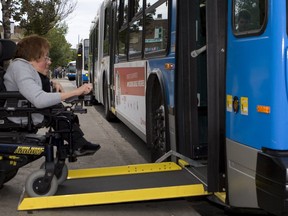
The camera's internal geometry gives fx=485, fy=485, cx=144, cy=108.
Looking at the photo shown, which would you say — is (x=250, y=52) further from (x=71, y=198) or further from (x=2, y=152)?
(x=2, y=152)

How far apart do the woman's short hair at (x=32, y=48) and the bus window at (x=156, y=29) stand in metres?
1.42

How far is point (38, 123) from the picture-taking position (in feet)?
16.3

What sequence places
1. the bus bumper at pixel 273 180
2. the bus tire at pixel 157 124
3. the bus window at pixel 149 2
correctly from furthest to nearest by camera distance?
the bus window at pixel 149 2
the bus tire at pixel 157 124
the bus bumper at pixel 273 180

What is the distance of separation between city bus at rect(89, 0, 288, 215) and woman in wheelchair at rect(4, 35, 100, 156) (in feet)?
3.36

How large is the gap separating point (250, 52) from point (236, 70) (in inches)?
9.8

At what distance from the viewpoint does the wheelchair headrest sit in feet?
17.4

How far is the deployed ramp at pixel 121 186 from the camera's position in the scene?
4.54 metres

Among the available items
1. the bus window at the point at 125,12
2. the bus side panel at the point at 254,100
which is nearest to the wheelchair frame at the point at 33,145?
the bus side panel at the point at 254,100

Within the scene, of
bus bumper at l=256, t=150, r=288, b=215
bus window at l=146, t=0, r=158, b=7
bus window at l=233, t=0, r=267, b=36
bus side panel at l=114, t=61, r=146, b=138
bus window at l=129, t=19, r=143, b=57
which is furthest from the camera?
bus window at l=129, t=19, r=143, b=57

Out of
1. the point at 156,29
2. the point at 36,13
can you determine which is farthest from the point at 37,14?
the point at 156,29

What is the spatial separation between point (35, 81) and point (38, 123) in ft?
1.42

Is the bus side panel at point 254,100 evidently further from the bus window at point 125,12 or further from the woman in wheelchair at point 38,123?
the bus window at point 125,12

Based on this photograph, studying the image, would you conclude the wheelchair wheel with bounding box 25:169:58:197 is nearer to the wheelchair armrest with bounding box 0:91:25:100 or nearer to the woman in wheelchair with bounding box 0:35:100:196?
the woman in wheelchair with bounding box 0:35:100:196

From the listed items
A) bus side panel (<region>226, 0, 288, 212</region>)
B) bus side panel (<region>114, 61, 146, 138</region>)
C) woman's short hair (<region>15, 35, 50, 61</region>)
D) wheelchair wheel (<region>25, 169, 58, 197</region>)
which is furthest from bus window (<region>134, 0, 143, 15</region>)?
bus side panel (<region>226, 0, 288, 212</region>)
